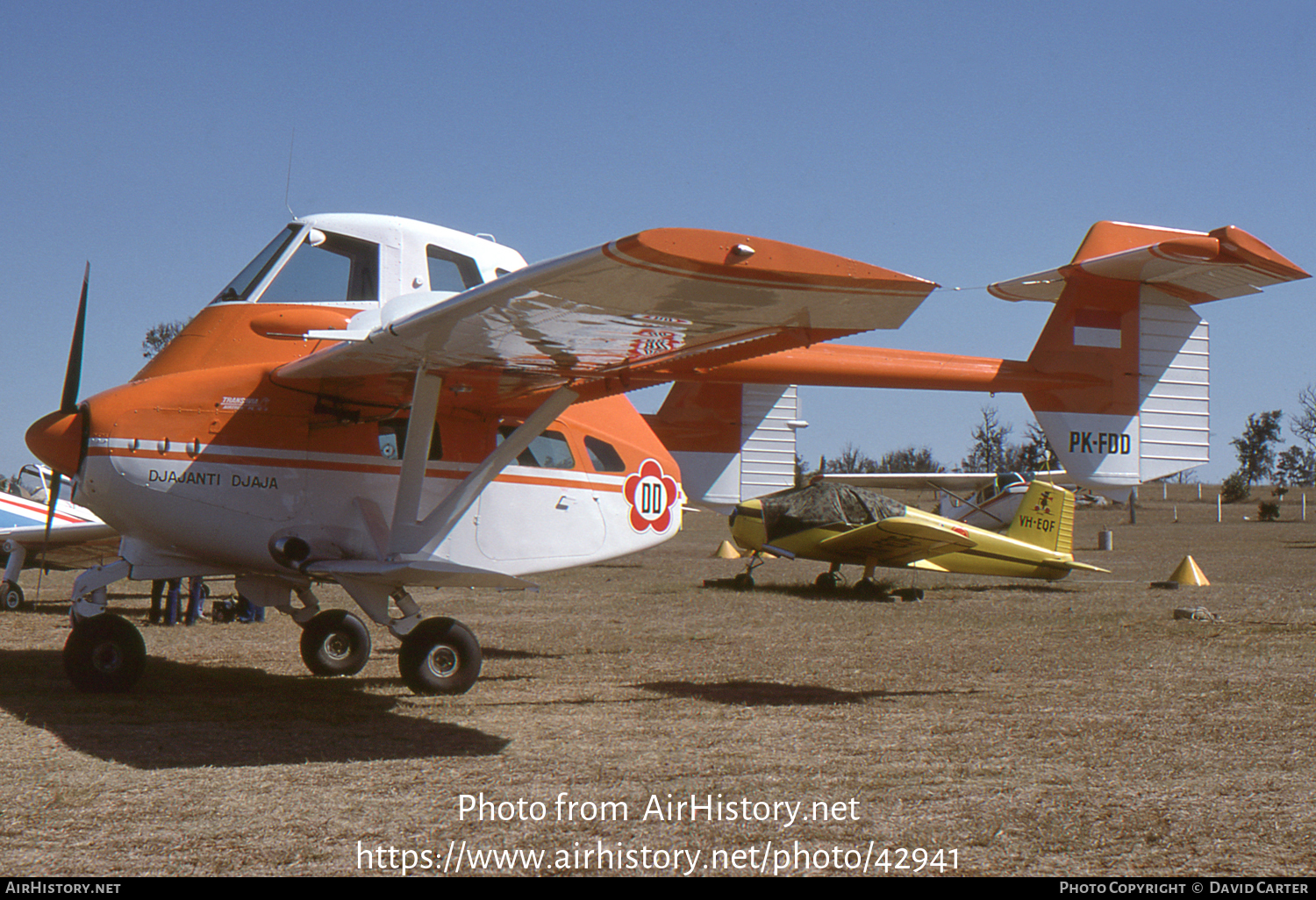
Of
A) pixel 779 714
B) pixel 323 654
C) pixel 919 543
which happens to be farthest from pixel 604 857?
pixel 919 543

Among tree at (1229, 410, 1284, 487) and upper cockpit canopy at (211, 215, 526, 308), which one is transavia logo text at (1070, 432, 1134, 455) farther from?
tree at (1229, 410, 1284, 487)

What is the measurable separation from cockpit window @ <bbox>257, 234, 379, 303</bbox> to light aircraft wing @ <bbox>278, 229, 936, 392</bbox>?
0.66 meters

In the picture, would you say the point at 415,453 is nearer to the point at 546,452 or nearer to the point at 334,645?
the point at 546,452

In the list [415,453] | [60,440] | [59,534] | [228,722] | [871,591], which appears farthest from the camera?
[871,591]

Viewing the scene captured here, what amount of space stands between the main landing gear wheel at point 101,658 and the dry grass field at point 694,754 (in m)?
0.18

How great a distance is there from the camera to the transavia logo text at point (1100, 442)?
845 cm

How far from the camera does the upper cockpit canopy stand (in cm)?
703

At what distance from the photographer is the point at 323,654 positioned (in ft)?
26.0

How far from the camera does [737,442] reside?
34.4ft

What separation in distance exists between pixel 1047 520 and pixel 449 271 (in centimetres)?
1268

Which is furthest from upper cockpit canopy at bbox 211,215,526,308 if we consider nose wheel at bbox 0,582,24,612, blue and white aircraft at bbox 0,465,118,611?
nose wheel at bbox 0,582,24,612

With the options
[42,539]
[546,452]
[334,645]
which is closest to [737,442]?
[546,452]

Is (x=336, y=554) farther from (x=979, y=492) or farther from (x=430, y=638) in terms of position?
(x=979, y=492)

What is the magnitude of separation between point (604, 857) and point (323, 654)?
503 cm
